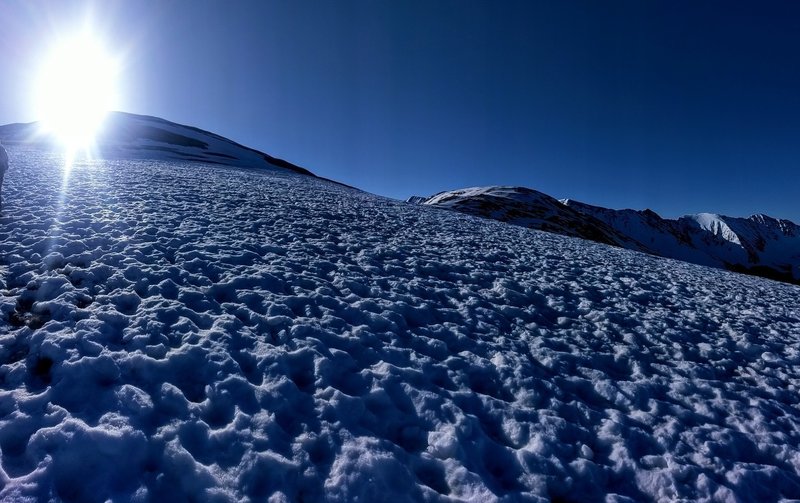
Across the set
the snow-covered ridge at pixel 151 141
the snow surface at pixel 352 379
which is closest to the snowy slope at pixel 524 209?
the snow-covered ridge at pixel 151 141

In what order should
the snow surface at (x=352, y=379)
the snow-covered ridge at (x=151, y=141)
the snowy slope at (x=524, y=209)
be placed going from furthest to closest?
the snowy slope at (x=524, y=209), the snow-covered ridge at (x=151, y=141), the snow surface at (x=352, y=379)

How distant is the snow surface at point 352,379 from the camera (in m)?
4.59

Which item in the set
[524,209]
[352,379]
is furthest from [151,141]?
[524,209]

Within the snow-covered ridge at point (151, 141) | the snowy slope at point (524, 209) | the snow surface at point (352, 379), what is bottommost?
the snow surface at point (352, 379)

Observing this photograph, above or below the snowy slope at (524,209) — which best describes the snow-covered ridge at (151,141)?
below

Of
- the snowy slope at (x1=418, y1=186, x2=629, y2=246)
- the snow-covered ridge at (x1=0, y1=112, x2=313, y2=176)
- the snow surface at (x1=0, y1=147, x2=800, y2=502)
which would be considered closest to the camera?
the snow surface at (x1=0, y1=147, x2=800, y2=502)

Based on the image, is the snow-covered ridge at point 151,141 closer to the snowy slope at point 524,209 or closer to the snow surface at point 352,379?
the snow surface at point 352,379

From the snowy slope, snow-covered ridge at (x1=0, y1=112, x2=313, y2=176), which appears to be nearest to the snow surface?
snow-covered ridge at (x1=0, y1=112, x2=313, y2=176)

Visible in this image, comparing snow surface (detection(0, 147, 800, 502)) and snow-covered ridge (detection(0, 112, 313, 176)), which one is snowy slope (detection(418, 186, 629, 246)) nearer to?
snow-covered ridge (detection(0, 112, 313, 176))

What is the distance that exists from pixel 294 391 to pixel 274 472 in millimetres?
1375

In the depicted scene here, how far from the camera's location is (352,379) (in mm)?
6344

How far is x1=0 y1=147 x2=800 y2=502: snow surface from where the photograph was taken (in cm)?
459

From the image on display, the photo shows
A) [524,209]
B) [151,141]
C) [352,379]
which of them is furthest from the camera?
[524,209]

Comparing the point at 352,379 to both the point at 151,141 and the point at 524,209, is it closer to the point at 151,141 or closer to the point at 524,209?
the point at 151,141
